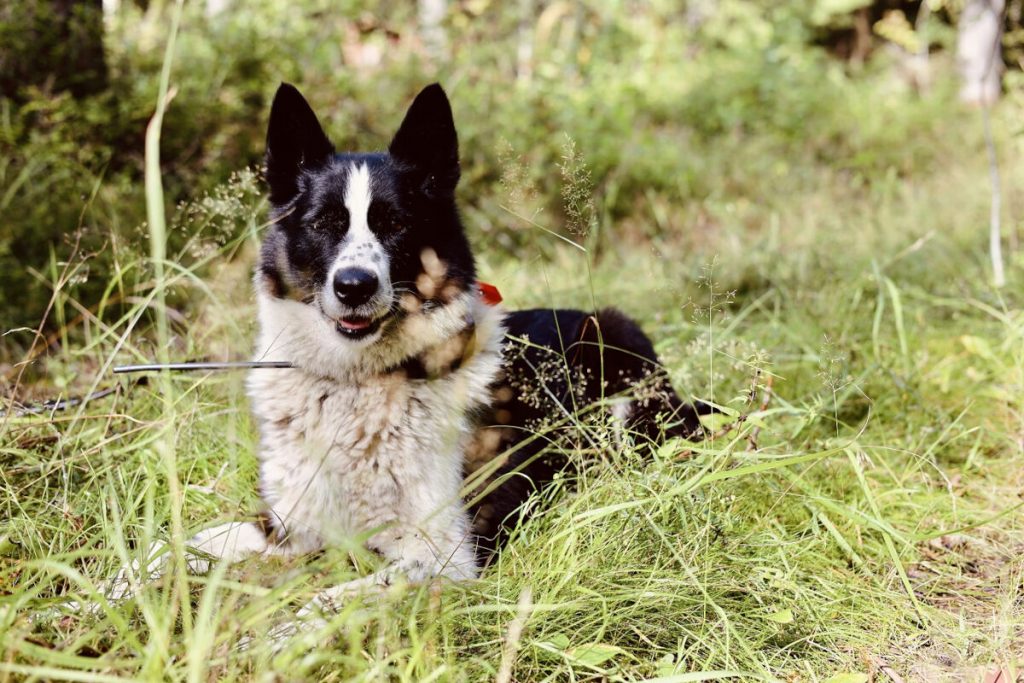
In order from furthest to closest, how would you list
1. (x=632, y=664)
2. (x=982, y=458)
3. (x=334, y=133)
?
(x=334, y=133) → (x=982, y=458) → (x=632, y=664)

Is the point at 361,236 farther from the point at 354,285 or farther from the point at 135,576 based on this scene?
the point at 135,576

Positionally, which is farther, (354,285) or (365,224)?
(365,224)

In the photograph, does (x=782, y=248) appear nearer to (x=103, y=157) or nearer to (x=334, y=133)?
(x=334, y=133)

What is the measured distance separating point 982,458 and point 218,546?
2655mm

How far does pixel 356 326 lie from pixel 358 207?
358 mm

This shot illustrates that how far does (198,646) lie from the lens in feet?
4.56

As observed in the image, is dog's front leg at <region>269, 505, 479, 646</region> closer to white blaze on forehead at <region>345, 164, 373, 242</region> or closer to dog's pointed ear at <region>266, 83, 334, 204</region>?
white blaze on forehead at <region>345, 164, 373, 242</region>

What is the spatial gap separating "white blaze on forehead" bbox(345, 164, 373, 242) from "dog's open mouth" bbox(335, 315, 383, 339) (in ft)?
0.79

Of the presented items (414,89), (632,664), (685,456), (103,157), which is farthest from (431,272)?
(414,89)

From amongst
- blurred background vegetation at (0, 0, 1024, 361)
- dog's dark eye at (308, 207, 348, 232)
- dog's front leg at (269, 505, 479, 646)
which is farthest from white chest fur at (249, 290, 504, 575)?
blurred background vegetation at (0, 0, 1024, 361)

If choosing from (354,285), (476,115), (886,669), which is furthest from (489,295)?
(476,115)

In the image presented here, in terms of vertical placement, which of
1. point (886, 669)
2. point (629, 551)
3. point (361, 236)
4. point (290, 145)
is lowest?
point (886, 669)

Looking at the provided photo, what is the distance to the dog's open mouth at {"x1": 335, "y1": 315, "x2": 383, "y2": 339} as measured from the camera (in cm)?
247

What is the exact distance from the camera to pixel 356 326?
248 cm
